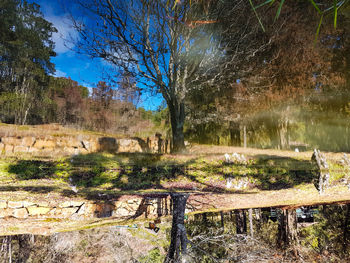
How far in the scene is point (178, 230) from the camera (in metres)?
2.29

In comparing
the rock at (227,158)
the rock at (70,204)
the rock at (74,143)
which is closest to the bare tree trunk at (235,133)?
the rock at (227,158)

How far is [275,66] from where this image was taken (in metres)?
3.59

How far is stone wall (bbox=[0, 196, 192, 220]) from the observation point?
62.6 inches

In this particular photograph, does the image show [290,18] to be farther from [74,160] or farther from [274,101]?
[74,160]

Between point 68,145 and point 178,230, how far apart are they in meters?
1.92

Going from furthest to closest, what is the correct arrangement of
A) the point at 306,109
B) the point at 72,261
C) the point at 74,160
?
the point at 72,261, the point at 306,109, the point at 74,160

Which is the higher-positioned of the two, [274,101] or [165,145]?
[274,101]

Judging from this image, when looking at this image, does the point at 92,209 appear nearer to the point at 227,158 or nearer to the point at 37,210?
the point at 37,210

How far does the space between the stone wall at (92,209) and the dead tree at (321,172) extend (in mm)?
1708

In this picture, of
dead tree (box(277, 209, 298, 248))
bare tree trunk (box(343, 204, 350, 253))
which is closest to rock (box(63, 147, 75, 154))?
dead tree (box(277, 209, 298, 248))

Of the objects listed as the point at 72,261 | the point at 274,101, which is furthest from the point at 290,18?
the point at 72,261

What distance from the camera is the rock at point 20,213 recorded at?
158 centimetres

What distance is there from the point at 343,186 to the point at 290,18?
3098mm

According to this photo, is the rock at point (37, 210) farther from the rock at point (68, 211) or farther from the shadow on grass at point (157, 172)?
the shadow on grass at point (157, 172)
